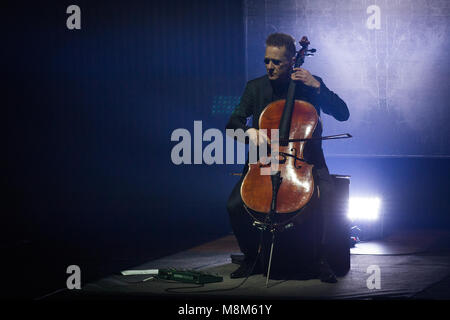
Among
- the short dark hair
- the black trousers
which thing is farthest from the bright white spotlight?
the short dark hair

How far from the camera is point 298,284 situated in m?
2.73

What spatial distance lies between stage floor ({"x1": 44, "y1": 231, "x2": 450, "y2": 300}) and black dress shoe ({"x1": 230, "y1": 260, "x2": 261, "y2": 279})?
0.15 feet

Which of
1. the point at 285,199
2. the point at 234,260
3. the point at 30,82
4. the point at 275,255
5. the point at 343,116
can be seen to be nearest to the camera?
the point at 285,199

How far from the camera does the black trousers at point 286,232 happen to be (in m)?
2.91

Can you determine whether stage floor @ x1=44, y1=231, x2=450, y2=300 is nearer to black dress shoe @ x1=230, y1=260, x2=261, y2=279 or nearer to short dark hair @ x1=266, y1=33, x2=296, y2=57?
black dress shoe @ x1=230, y1=260, x2=261, y2=279

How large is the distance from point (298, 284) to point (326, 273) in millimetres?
180

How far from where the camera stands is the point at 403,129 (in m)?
5.19

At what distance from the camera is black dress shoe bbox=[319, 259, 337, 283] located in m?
2.79

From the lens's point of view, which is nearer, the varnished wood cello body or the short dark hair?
the varnished wood cello body

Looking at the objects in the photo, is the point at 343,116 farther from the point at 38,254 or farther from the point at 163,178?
the point at 163,178

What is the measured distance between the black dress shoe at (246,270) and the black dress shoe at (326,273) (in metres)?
0.33

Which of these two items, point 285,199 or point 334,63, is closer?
point 285,199

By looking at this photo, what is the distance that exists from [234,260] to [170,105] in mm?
2307
